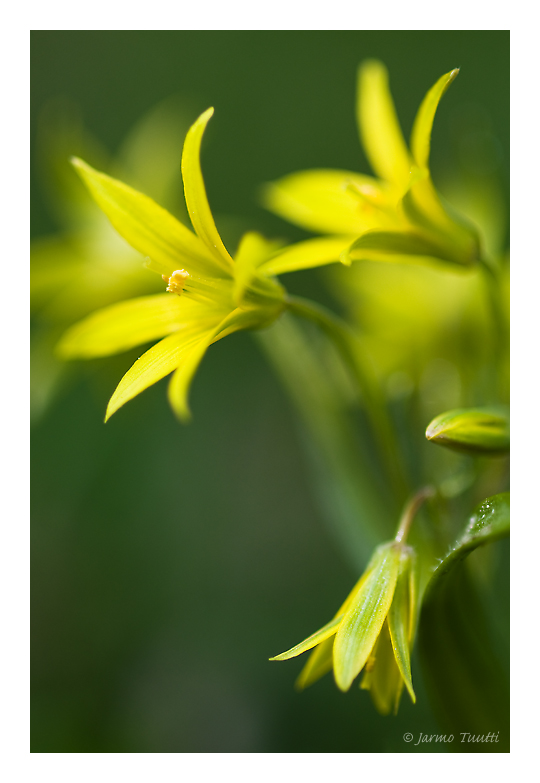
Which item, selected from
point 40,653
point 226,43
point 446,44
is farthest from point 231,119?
point 40,653

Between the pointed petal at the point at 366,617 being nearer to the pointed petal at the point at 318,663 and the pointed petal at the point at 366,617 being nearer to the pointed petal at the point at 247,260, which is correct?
the pointed petal at the point at 318,663

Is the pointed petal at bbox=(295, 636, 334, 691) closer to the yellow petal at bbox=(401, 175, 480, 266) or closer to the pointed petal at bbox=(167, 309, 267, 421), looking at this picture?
the pointed petal at bbox=(167, 309, 267, 421)

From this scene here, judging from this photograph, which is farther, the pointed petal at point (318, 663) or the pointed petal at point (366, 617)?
the pointed petal at point (318, 663)

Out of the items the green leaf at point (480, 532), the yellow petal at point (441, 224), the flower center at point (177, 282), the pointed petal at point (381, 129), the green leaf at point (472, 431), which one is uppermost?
the pointed petal at point (381, 129)

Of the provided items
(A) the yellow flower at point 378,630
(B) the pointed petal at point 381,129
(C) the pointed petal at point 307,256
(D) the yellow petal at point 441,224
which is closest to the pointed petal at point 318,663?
(A) the yellow flower at point 378,630

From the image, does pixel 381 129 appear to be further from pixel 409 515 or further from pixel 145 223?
pixel 409 515

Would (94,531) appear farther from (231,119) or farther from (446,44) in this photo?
(446,44)
